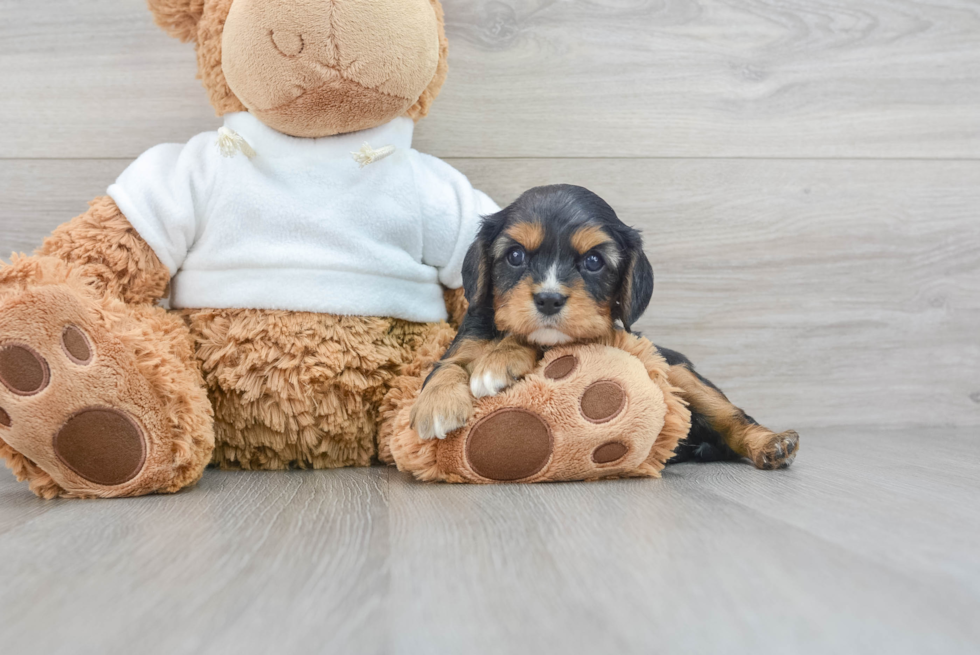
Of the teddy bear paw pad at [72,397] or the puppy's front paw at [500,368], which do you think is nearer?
the teddy bear paw pad at [72,397]

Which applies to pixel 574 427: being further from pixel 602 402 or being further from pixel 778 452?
pixel 778 452

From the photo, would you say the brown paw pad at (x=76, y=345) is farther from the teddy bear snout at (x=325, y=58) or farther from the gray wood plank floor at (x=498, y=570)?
the teddy bear snout at (x=325, y=58)

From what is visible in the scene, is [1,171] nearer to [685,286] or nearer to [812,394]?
[685,286]

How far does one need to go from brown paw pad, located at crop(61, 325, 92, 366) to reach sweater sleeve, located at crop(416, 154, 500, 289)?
708 millimetres

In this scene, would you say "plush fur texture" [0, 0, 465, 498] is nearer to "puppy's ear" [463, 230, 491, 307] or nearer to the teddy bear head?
the teddy bear head

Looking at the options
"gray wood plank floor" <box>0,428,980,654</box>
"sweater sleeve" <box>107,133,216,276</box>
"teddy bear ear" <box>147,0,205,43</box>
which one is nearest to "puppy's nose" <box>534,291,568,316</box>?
"gray wood plank floor" <box>0,428,980,654</box>

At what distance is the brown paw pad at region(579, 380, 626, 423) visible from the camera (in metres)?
1.35

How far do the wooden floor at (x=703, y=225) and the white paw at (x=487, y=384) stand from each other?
0.61 ft

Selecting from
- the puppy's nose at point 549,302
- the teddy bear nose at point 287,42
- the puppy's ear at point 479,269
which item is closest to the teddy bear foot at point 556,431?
the puppy's nose at point 549,302

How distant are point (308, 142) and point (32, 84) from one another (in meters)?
0.89

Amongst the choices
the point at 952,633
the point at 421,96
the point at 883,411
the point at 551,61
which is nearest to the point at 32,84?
the point at 421,96

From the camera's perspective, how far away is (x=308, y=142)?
63.1 inches

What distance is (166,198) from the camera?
1541mm

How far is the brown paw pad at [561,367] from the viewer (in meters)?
1.38
